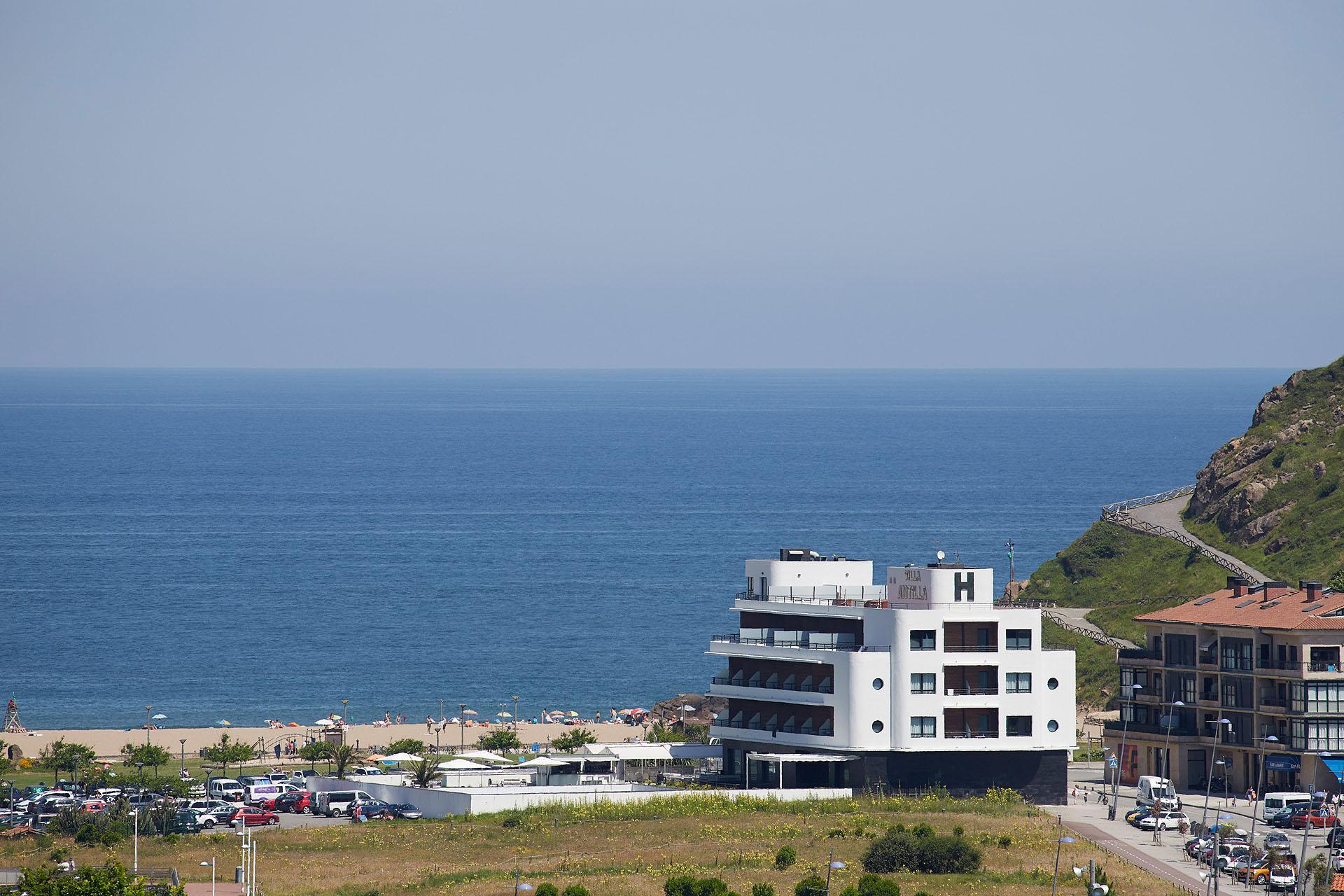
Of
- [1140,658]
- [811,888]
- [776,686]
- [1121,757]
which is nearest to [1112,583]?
[1140,658]

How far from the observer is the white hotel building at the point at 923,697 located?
87.7 meters

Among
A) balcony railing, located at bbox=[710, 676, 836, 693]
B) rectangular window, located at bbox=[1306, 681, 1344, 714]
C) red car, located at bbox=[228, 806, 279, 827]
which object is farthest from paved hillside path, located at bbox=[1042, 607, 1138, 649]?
red car, located at bbox=[228, 806, 279, 827]

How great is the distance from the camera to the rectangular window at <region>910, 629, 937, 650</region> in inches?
3462

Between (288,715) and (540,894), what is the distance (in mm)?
73660

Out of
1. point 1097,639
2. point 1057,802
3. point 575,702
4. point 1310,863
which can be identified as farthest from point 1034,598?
point 1310,863

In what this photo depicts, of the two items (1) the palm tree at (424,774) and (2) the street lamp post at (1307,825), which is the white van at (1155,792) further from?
(1) the palm tree at (424,774)

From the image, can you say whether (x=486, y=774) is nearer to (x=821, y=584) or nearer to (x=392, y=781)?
(x=392, y=781)

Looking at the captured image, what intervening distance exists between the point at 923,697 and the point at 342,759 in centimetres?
2697

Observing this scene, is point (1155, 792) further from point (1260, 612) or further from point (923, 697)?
point (1260, 612)

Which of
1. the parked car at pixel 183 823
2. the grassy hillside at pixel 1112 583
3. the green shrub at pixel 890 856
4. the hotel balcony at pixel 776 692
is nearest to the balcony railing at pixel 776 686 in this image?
the hotel balcony at pixel 776 692

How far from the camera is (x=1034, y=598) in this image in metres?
151

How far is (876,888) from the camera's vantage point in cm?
6444

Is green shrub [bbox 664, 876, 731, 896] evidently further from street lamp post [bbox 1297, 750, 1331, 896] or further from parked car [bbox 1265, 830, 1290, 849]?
parked car [bbox 1265, 830, 1290, 849]

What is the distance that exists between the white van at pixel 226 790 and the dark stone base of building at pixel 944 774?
22179 millimetres
